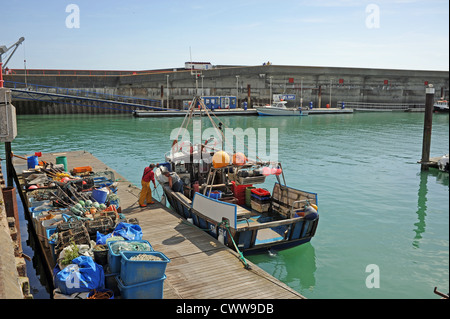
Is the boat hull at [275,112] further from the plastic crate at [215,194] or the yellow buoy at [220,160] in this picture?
the yellow buoy at [220,160]

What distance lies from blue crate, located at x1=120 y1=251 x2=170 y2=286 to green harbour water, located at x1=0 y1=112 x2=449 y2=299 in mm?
4432

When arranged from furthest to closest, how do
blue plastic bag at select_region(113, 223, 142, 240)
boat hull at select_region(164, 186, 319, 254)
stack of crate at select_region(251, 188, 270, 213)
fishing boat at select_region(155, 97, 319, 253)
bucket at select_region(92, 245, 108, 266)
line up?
stack of crate at select_region(251, 188, 270, 213)
fishing boat at select_region(155, 97, 319, 253)
boat hull at select_region(164, 186, 319, 254)
blue plastic bag at select_region(113, 223, 142, 240)
bucket at select_region(92, 245, 108, 266)

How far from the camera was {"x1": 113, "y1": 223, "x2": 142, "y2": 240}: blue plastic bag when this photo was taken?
8656 mm

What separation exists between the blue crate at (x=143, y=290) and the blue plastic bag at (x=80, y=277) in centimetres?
37

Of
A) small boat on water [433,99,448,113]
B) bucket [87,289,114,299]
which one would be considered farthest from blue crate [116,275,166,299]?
small boat on water [433,99,448,113]

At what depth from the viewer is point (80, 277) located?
6605 millimetres

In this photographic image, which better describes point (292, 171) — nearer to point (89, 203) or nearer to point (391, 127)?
point (89, 203)

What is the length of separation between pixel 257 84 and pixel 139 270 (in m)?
66.6

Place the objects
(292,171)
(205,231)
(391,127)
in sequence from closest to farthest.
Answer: (205,231), (292,171), (391,127)

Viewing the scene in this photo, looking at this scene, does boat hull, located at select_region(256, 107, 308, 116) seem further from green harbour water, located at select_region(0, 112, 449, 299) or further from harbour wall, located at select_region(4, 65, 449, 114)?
green harbour water, located at select_region(0, 112, 449, 299)

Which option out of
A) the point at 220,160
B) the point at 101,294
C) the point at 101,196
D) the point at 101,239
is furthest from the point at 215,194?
the point at 101,294

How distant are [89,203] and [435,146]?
3093cm
